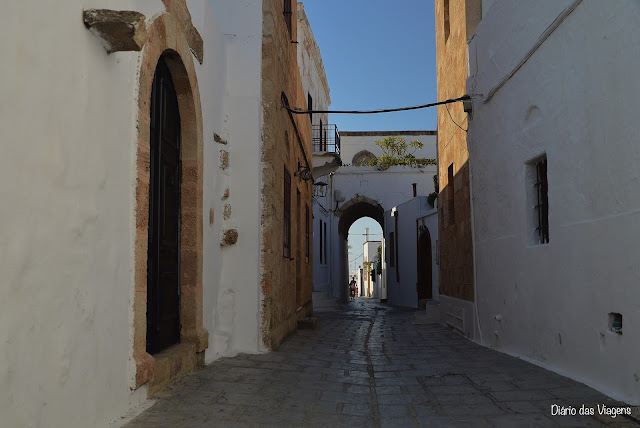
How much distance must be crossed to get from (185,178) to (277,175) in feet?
6.49

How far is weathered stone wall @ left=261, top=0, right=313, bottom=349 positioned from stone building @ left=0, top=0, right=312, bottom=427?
0.03 meters

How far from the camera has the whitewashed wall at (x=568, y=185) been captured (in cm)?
409

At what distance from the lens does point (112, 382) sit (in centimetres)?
341

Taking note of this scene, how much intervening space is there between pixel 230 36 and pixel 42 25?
14.4 ft

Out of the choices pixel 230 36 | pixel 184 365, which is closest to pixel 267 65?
pixel 230 36

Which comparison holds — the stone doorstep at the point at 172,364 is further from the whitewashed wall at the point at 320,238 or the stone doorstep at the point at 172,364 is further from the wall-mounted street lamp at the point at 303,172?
the whitewashed wall at the point at 320,238

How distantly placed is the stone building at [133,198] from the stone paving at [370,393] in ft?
1.13

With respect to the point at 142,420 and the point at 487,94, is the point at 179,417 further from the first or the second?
the point at 487,94

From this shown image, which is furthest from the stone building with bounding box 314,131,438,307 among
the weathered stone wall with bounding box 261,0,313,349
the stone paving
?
the stone paving

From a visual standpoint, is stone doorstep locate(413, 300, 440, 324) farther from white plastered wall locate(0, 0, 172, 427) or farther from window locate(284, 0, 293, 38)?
white plastered wall locate(0, 0, 172, 427)

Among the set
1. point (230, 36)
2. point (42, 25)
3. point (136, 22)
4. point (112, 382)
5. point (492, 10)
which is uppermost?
point (492, 10)

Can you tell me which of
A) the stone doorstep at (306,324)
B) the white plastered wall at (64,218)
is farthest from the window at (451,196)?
the white plastered wall at (64,218)

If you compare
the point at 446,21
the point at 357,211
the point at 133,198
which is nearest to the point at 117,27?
the point at 133,198

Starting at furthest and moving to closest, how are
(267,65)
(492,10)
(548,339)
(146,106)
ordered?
(492,10) < (267,65) < (548,339) < (146,106)
